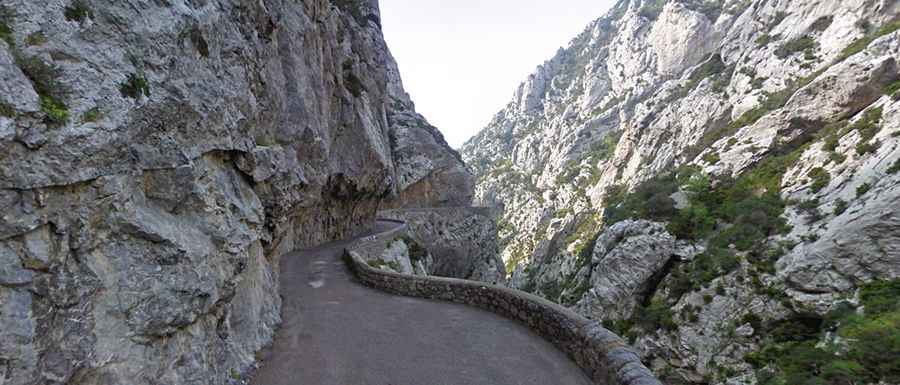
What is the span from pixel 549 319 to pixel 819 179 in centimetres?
1906

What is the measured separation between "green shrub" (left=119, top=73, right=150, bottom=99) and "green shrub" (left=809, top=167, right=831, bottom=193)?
26311 mm

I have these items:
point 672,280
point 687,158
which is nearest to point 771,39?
point 687,158

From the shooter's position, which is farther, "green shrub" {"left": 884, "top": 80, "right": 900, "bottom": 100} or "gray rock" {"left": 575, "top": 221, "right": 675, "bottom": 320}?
"gray rock" {"left": 575, "top": 221, "right": 675, "bottom": 320}

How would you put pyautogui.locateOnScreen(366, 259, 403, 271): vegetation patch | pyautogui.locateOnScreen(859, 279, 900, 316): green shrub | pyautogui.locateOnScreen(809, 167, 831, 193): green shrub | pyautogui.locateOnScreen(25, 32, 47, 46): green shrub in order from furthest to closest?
pyautogui.locateOnScreen(366, 259, 403, 271): vegetation patch → pyautogui.locateOnScreen(809, 167, 831, 193): green shrub → pyautogui.locateOnScreen(859, 279, 900, 316): green shrub → pyautogui.locateOnScreen(25, 32, 47, 46): green shrub

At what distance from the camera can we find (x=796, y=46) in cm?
3575

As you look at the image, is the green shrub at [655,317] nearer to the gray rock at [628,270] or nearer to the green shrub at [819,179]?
the gray rock at [628,270]

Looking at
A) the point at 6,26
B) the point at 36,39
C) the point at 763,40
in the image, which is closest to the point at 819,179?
the point at 36,39

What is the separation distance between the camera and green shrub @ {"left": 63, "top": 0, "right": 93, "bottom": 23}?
16.4ft

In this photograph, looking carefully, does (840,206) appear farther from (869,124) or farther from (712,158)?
(712,158)

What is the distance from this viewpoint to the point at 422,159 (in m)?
45.4

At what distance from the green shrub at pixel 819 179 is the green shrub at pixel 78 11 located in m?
27.0

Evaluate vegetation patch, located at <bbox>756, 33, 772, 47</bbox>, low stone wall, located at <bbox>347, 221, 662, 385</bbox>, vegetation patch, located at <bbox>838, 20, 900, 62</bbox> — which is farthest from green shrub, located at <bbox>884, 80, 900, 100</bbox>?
vegetation patch, located at <bbox>756, 33, 772, 47</bbox>

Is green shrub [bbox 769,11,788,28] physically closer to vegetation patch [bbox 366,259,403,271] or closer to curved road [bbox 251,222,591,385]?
vegetation patch [bbox 366,259,403,271]

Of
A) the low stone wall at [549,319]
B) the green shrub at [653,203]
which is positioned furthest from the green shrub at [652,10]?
the low stone wall at [549,319]
